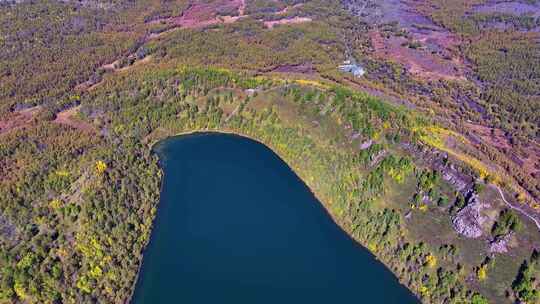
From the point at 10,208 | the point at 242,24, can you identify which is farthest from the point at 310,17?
the point at 10,208

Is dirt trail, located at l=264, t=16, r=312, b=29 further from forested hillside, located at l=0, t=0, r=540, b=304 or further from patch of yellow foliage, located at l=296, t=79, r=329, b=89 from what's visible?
patch of yellow foliage, located at l=296, t=79, r=329, b=89

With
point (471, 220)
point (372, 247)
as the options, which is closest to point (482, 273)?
point (471, 220)

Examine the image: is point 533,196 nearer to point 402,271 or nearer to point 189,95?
point 402,271

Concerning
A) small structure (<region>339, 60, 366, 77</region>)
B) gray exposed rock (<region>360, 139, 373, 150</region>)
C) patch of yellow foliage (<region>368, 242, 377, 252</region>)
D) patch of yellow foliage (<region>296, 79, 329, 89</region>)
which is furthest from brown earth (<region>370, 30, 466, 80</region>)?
patch of yellow foliage (<region>368, 242, 377, 252</region>)

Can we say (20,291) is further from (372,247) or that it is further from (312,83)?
(312,83)

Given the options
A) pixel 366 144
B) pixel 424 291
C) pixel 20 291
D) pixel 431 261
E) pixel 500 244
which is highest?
pixel 366 144

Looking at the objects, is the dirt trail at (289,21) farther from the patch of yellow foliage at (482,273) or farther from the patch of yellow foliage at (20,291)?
the patch of yellow foliage at (20,291)

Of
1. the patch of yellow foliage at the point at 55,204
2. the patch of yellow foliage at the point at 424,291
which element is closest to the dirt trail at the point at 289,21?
the patch of yellow foliage at the point at 55,204
